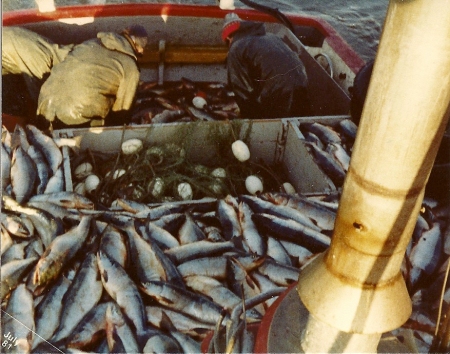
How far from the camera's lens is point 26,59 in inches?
248

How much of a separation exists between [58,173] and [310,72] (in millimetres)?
4347

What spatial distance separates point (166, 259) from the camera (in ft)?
12.3

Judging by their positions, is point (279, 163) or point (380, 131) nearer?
point (380, 131)

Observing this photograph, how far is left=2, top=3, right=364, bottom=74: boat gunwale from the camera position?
7.19 m

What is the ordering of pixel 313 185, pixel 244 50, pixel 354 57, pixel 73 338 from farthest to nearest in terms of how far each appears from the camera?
pixel 354 57, pixel 244 50, pixel 313 185, pixel 73 338

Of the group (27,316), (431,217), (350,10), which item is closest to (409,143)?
(27,316)

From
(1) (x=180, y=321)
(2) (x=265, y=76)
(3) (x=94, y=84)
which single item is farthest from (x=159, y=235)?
(2) (x=265, y=76)

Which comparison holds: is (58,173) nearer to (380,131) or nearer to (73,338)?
(73,338)

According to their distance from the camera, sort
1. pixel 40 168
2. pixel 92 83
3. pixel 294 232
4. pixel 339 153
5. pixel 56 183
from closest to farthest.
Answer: pixel 294 232 → pixel 56 183 → pixel 40 168 → pixel 339 153 → pixel 92 83

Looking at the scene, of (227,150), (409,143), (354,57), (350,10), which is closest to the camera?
(409,143)

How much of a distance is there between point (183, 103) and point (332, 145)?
250 cm

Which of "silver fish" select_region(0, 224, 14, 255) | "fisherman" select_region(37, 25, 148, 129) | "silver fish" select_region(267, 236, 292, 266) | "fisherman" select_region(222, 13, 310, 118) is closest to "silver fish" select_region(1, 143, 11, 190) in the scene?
"silver fish" select_region(0, 224, 14, 255)

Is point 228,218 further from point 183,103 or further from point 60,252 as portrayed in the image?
point 183,103

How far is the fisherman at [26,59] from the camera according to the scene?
6262 mm
